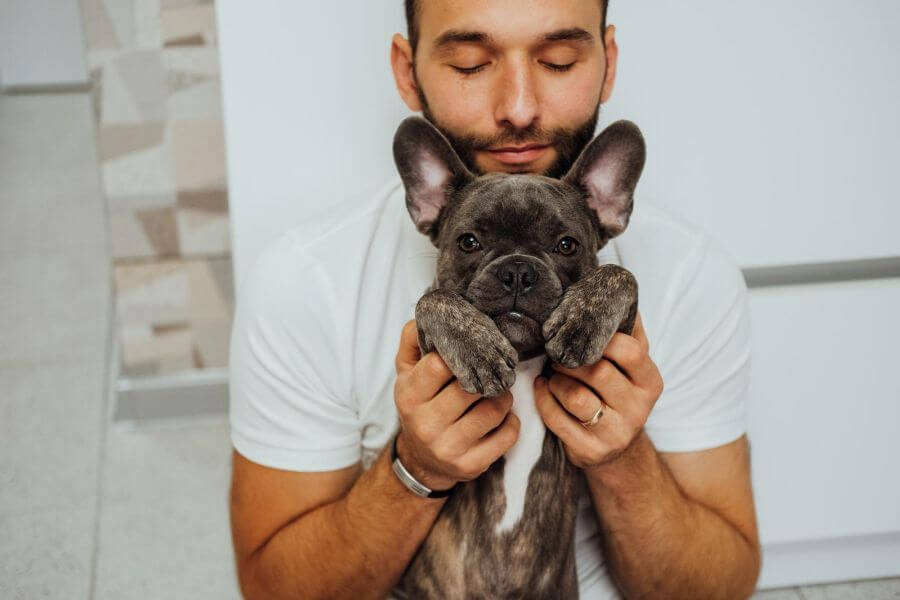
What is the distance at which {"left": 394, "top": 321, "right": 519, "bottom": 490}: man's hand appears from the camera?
143 cm

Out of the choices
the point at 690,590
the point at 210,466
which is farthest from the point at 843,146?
the point at 210,466

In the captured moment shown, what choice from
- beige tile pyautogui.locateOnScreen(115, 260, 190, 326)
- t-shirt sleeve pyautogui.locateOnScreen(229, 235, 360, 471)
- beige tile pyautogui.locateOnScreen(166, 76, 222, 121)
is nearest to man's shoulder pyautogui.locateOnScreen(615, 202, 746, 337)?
t-shirt sleeve pyautogui.locateOnScreen(229, 235, 360, 471)

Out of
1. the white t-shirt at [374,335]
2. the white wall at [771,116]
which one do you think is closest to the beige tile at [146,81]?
the white t-shirt at [374,335]

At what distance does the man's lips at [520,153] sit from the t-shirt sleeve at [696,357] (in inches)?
14.7

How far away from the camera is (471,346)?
4.33 feet

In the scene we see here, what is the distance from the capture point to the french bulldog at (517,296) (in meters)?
1.38

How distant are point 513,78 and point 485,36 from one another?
0.09 m

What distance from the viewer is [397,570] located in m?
1.67

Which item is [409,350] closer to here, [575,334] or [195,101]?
[575,334]

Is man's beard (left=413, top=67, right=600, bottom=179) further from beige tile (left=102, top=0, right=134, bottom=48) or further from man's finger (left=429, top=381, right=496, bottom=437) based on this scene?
beige tile (left=102, top=0, right=134, bottom=48)

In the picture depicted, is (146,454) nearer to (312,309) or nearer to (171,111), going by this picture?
(171,111)

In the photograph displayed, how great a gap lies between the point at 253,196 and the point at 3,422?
1919 mm

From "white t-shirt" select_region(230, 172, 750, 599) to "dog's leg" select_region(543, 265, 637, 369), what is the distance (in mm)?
454

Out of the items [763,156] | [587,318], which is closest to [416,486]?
[587,318]
